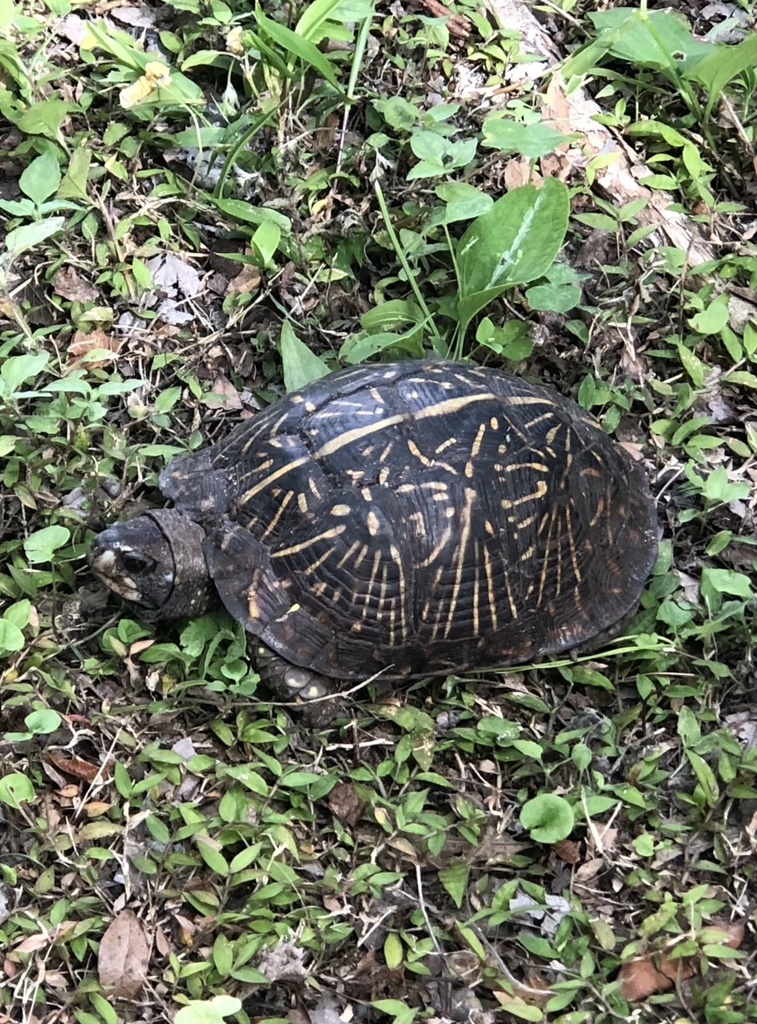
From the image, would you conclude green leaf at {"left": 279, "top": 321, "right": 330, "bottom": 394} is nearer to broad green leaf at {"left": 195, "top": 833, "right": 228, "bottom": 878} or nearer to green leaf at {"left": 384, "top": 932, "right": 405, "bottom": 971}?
broad green leaf at {"left": 195, "top": 833, "right": 228, "bottom": 878}

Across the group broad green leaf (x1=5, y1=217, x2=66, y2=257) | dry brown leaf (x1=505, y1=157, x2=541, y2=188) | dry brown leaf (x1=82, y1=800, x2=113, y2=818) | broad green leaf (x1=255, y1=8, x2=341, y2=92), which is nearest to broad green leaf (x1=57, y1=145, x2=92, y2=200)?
broad green leaf (x1=5, y1=217, x2=66, y2=257)

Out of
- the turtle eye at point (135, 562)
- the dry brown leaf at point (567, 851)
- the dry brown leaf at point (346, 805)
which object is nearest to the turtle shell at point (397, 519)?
the turtle eye at point (135, 562)

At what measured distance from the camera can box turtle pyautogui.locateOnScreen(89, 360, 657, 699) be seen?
7.56ft

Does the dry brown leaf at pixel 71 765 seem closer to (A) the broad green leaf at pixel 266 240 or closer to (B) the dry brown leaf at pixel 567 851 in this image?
(B) the dry brown leaf at pixel 567 851

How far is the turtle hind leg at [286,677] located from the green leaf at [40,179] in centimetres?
160

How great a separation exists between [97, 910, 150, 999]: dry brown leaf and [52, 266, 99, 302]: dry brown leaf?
6.31ft

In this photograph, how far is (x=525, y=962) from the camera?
213 cm

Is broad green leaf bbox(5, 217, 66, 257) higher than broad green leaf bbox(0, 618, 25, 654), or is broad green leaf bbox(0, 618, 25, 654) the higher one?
broad green leaf bbox(5, 217, 66, 257)

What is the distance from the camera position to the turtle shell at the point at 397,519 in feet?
7.59

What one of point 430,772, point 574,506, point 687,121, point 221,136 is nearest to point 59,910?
point 430,772

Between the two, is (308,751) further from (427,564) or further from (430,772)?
(427,564)

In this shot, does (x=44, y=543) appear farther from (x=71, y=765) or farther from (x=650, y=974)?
(x=650, y=974)

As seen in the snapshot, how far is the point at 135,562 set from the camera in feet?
7.38

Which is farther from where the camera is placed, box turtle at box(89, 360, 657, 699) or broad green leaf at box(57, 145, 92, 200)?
broad green leaf at box(57, 145, 92, 200)
